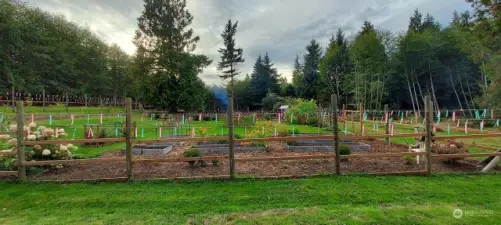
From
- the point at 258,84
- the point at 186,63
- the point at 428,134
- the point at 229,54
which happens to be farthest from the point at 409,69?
the point at 428,134

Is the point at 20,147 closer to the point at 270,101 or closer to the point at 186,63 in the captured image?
the point at 186,63

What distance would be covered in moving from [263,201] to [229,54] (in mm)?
31287

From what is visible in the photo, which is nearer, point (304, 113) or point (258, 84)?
point (304, 113)

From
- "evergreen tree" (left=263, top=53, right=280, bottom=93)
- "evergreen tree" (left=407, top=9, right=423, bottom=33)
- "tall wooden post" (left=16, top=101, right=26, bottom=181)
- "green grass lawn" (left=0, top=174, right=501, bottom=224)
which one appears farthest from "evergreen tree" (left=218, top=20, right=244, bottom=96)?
"green grass lawn" (left=0, top=174, right=501, bottom=224)

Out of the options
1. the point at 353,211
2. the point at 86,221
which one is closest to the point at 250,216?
the point at 353,211

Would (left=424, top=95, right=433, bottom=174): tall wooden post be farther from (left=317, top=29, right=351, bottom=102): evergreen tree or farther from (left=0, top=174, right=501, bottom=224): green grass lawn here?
(left=317, top=29, right=351, bottom=102): evergreen tree

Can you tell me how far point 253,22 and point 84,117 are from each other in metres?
13.8

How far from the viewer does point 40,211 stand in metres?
2.95

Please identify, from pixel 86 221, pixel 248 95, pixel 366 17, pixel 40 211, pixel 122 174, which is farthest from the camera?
pixel 248 95

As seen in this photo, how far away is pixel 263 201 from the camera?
3.14m

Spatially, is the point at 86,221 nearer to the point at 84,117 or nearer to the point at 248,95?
the point at 84,117

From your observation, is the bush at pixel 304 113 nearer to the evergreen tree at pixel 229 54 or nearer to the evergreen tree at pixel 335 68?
the evergreen tree at pixel 335 68

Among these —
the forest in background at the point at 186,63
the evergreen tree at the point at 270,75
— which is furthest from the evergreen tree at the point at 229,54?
the forest in background at the point at 186,63

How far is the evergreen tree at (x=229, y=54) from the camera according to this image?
105 feet
